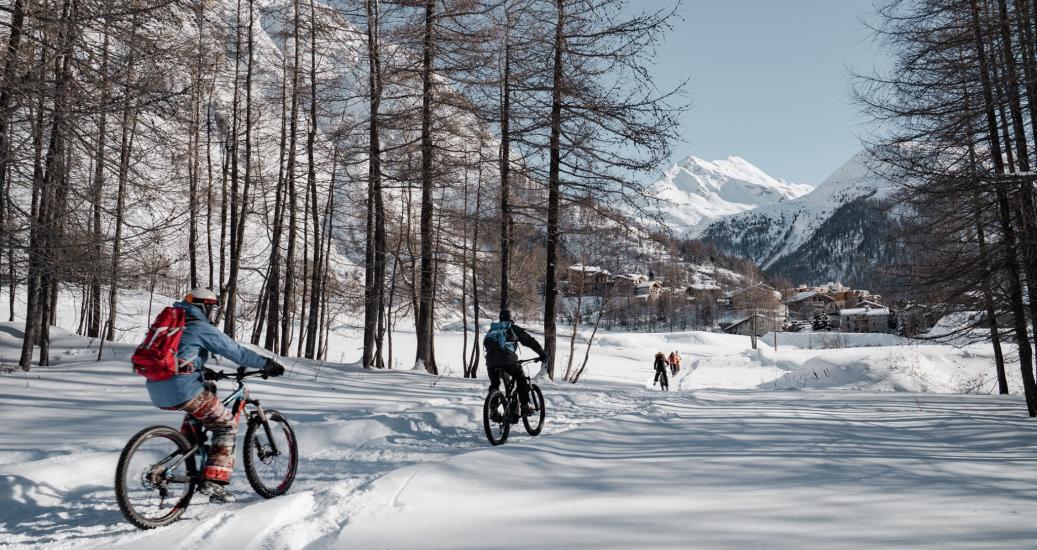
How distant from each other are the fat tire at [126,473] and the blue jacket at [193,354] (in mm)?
199

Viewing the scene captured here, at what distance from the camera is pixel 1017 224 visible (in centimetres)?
1103

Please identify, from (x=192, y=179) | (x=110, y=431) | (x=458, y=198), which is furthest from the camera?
(x=458, y=198)

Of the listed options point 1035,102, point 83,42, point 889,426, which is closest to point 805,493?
point 889,426

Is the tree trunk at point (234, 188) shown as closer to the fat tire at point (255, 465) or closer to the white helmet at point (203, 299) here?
the fat tire at point (255, 465)

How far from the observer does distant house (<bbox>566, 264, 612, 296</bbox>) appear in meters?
20.0

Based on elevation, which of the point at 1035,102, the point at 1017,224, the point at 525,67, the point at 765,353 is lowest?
the point at 765,353

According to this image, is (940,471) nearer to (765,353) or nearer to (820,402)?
(820,402)

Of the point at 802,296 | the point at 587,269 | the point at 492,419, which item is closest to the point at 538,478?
the point at 492,419

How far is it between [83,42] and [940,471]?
9.88 m

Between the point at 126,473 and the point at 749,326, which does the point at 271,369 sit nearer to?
the point at 126,473

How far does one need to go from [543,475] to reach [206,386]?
283cm

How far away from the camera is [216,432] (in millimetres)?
4426

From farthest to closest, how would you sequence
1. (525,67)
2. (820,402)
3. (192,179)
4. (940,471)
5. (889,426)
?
(192,179) → (525,67) → (820,402) → (889,426) → (940,471)

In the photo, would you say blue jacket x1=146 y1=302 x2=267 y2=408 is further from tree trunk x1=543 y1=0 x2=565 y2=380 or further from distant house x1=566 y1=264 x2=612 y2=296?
distant house x1=566 y1=264 x2=612 y2=296
